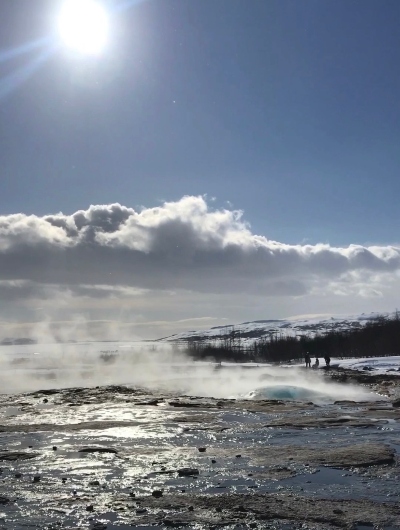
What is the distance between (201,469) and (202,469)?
0.02 meters

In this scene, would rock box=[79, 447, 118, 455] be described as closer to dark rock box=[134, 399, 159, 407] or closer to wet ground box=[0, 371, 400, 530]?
wet ground box=[0, 371, 400, 530]

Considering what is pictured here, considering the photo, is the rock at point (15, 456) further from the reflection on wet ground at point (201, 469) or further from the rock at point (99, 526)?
the rock at point (99, 526)

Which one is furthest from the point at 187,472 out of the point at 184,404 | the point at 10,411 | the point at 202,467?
the point at 10,411

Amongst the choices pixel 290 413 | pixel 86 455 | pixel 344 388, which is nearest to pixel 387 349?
pixel 344 388

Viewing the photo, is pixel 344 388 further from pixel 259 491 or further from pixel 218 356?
pixel 218 356

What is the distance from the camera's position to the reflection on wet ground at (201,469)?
7.93m

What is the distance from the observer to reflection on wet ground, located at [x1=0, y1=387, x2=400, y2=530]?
7.93 m

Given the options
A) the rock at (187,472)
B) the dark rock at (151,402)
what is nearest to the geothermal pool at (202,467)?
the rock at (187,472)

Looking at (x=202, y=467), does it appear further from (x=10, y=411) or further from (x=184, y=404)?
(x=10, y=411)

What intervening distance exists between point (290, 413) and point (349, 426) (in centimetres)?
408

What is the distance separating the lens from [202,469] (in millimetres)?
11094

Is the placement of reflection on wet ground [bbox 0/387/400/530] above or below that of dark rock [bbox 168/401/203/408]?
above

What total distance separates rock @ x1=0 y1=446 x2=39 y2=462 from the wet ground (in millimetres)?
30

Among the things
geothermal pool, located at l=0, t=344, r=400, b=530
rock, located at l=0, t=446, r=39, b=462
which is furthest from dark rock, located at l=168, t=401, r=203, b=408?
rock, located at l=0, t=446, r=39, b=462
